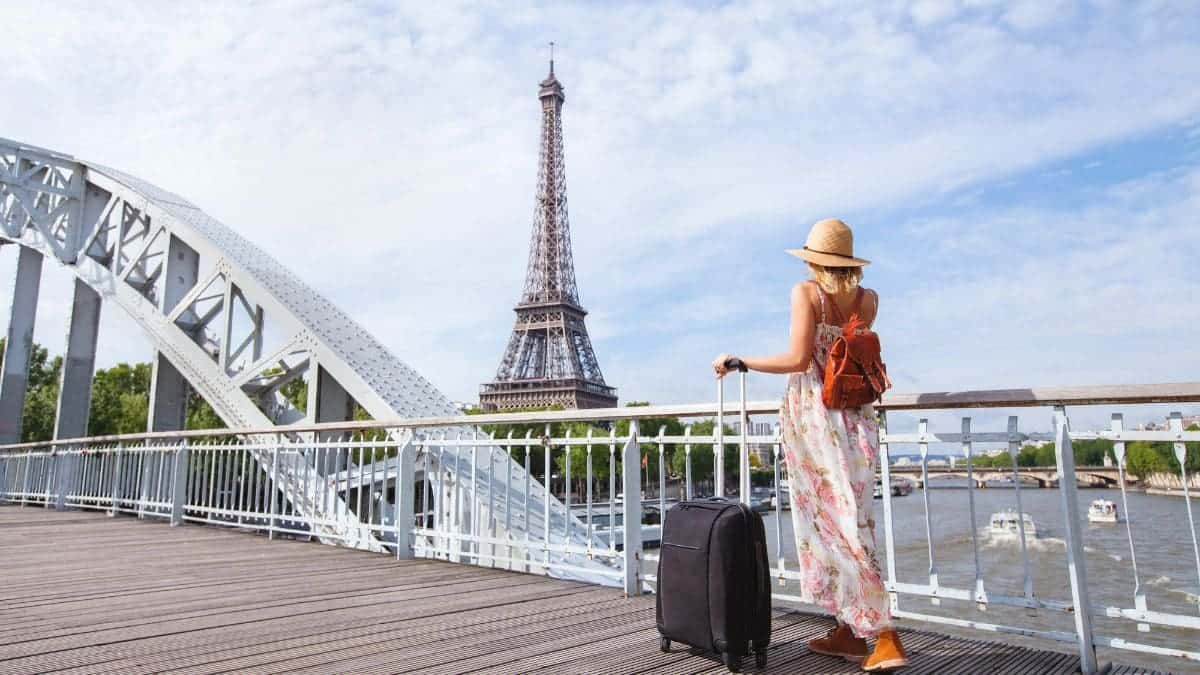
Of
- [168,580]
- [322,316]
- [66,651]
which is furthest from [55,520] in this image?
[66,651]

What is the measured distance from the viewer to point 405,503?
14.8 feet

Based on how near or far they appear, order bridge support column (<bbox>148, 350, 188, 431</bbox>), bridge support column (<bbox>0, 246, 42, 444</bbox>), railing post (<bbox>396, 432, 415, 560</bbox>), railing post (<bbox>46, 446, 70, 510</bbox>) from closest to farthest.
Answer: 1. railing post (<bbox>396, 432, 415, 560</bbox>)
2. railing post (<bbox>46, 446, 70, 510</bbox>)
3. bridge support column (<bbox>148, 350, 188, 431</bbox>)
4. bridge support column (<bbox>0, 246, 42, 444</bbox>)

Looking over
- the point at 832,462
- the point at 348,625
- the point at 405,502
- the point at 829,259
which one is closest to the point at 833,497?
the point at 832,462

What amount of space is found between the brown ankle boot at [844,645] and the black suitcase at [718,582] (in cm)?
25

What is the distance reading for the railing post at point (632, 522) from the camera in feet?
10.6

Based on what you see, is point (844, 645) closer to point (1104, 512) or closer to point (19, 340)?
point (19, 340)

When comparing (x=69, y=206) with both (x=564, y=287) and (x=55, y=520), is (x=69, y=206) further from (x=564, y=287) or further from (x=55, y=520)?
(x=564, y=287)

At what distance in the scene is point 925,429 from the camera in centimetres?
257

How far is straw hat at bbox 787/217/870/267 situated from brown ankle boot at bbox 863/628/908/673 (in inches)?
42.4

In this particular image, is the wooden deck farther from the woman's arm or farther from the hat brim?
the hat brim

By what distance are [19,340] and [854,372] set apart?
663 inches

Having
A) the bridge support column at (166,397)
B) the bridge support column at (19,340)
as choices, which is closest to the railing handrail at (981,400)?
the bridge support column at (166,397)

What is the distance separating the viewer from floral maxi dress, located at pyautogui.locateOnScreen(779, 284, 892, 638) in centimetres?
209

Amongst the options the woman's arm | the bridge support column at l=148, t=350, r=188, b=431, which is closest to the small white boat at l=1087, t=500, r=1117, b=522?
the bridge support column at l=148, t=350, r=188, b=431
